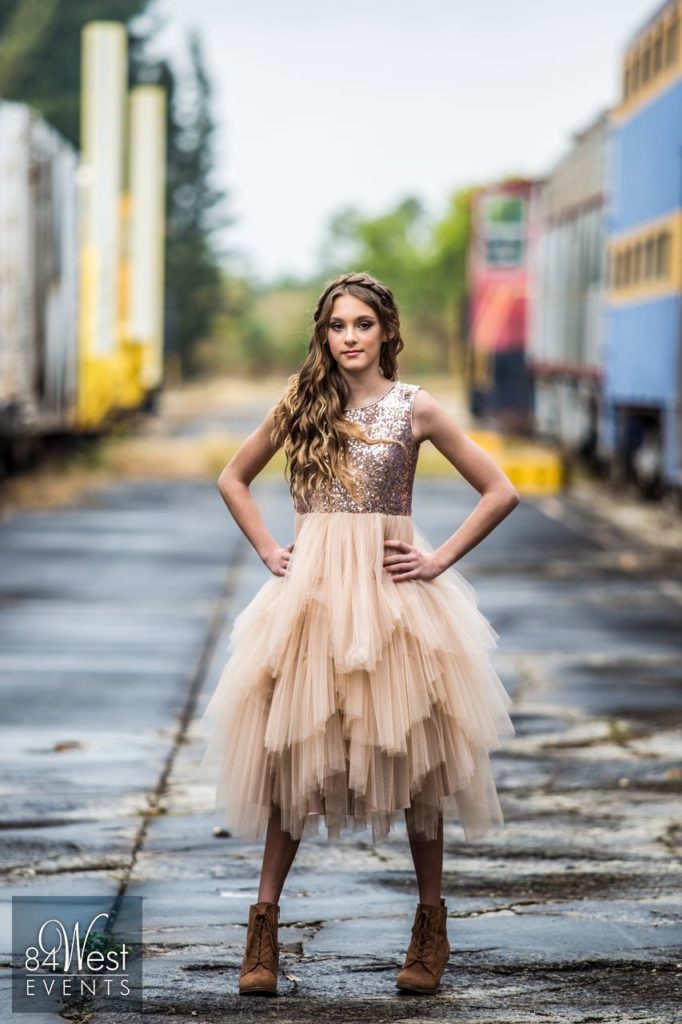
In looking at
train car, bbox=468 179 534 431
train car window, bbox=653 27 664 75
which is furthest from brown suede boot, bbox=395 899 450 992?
train car, bbox=468 179 534 431

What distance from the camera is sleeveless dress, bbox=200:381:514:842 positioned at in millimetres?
4965

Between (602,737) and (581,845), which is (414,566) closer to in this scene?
(581,845)

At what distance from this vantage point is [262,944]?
4.95 metres

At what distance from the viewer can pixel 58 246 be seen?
83.3 feet

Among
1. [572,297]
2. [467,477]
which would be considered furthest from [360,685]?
[572,297]

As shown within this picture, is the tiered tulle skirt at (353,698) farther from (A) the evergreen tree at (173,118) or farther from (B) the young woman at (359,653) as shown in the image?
(A) the evergreen tree at (173,118)

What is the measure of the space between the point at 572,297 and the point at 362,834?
899 inches

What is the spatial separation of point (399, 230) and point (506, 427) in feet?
290

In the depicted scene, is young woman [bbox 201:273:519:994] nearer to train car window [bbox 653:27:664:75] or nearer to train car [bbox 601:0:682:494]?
train car [bbox 601:0:682:494]

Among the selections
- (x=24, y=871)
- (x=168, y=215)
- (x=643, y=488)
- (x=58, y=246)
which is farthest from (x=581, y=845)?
(x=168, y=215)

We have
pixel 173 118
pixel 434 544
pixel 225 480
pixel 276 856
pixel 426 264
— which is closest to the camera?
pixel 276 856

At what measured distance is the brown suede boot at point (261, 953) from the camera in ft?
16.0

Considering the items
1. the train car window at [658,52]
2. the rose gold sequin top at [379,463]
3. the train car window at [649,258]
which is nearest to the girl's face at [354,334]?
the rose gold sequin top at [379,463]

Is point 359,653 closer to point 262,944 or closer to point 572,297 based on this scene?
point 262,944
